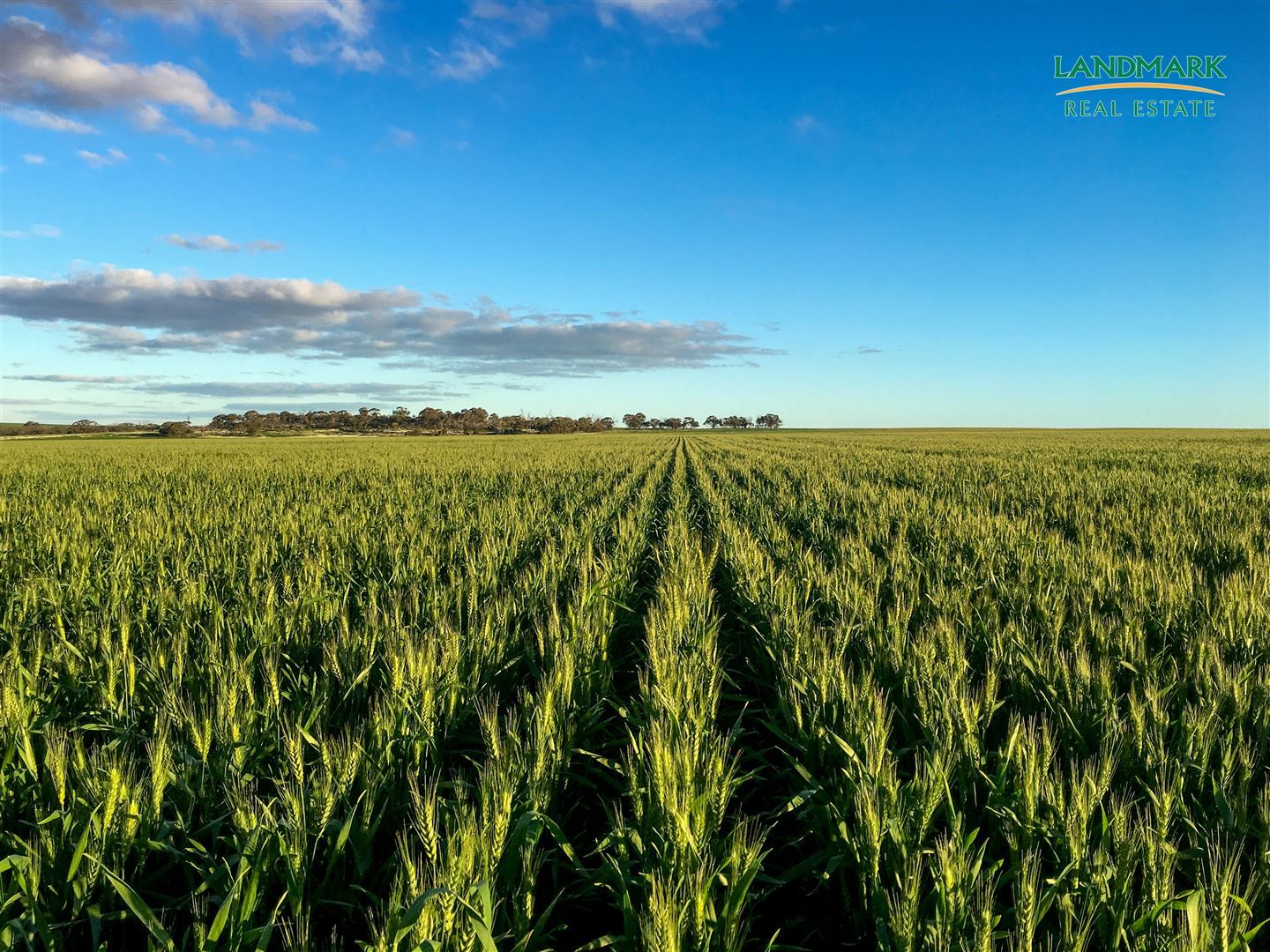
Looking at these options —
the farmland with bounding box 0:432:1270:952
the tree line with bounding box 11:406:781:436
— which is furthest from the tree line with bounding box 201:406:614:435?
the farmland with bounding box 0:432:1270:952

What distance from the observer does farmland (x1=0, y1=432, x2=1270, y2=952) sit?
194 cm

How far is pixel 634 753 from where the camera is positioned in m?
2.80

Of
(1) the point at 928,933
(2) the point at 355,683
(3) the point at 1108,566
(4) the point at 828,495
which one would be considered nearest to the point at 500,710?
(2) the point at 355,683

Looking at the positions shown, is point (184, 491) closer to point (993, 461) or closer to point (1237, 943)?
point (1237, 943)

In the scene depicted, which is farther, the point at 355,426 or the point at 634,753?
the point at 355,426

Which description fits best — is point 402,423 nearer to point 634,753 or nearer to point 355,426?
point 355,426

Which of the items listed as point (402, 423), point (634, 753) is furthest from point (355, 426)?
point (634, 753)

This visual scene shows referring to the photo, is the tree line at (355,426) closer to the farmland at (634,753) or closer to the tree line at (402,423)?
the tree line at (402,423)

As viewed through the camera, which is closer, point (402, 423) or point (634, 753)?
point (634, 753)

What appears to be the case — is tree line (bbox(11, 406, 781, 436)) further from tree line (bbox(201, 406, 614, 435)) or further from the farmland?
the farmland

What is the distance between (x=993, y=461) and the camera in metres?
22.7

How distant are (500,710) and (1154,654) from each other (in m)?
4.18

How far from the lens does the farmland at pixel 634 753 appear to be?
6.38ft

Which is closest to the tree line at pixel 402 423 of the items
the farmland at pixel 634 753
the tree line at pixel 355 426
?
the tree line at pixel 355 426
